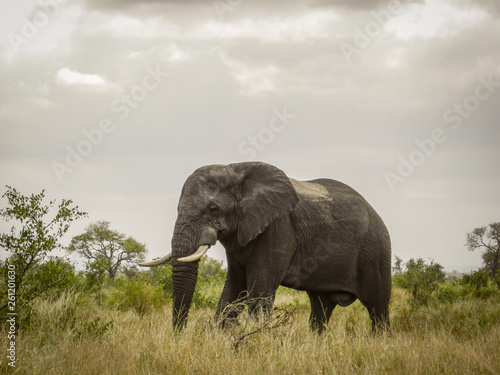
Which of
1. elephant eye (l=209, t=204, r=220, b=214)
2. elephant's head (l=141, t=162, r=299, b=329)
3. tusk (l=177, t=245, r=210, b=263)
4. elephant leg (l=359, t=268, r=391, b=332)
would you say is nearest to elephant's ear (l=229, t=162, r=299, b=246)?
elephant's head (l=141, t=162, r=299, b=329)

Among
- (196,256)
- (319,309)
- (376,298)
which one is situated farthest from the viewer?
(319,309)

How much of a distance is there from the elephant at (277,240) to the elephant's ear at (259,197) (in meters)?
0.01

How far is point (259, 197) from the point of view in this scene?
32.1 ft

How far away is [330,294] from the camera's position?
437 inches

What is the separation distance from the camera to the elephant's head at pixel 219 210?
29.9ft

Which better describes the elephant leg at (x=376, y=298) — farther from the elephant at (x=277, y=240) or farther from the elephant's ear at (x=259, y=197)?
the elephant's ear at (x=259, y=197)

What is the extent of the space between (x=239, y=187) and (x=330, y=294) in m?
2.67

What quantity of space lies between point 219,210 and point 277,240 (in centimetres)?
107

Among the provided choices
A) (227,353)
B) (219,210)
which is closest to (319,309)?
(219,210)

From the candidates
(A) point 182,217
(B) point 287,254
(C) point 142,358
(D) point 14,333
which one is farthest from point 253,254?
(D) point 14,333

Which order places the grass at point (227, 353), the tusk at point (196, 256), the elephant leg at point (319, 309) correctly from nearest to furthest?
the grass at point (227, 353) < the tusk at point (196, 256) < the elephant leg at point (319, 309)

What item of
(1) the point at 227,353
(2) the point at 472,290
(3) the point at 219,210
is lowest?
(1) the point at 227,353

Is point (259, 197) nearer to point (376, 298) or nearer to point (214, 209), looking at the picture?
point (214, 209)

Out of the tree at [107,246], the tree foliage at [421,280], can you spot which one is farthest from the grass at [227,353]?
the tree at [107,246]
